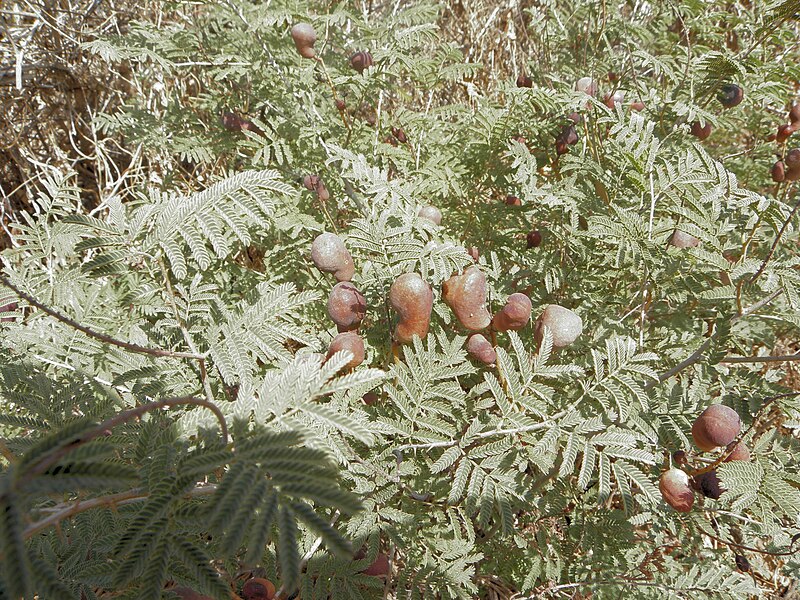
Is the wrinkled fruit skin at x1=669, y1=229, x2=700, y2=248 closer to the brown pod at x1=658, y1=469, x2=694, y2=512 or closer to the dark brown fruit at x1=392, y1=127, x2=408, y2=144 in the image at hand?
the brown pod at x1=658, y1=469, x2=694, y2=512

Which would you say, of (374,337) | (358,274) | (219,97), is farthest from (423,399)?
(219,97)

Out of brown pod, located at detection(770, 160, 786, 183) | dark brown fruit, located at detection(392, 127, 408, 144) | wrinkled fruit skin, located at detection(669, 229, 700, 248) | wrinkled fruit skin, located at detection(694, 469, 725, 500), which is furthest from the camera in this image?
dark brown fruit, located at detection(392, 127, 408, 144)

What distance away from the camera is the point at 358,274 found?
75.7 inches

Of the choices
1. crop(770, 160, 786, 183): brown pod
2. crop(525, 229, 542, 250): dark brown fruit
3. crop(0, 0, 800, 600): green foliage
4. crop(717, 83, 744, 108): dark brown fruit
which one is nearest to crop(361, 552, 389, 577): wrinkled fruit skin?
crop(0, 0, 800, 600): green foliage

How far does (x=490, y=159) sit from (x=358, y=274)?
2.95 feet

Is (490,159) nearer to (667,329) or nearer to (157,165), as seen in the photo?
(667,329)

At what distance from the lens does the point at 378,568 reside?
1.43 metres

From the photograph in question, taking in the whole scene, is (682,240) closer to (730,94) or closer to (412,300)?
(730,94)

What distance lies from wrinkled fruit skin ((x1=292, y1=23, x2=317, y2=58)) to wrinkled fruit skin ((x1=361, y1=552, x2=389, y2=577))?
5.80 feet

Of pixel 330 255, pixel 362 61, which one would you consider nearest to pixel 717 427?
pixel 330 255

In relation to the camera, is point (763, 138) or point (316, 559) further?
point (763, 138)

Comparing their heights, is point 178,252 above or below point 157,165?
above

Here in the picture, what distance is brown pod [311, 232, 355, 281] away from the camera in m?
1.46

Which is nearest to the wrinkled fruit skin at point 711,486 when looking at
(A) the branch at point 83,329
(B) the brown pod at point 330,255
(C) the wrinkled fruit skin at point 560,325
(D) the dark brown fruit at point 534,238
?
(C) the wrinkled fruit skin at point 560,325
